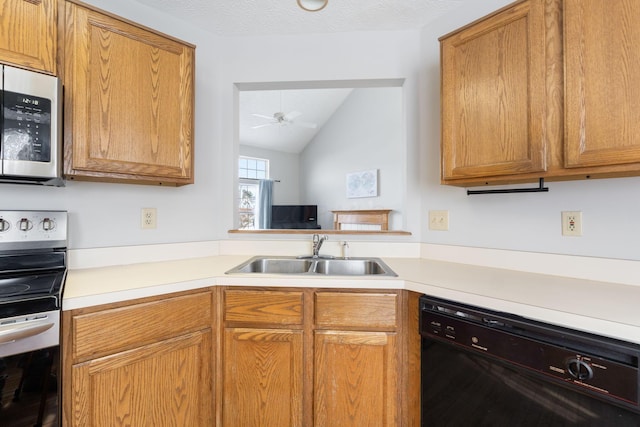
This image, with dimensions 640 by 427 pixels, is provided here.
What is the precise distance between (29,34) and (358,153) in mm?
4836

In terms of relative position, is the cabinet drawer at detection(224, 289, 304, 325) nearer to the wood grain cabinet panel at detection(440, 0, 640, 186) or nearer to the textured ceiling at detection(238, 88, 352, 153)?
the wood grain cabinet panel at detection(440, 0, 640, 186)

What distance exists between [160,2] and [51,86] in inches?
34.7

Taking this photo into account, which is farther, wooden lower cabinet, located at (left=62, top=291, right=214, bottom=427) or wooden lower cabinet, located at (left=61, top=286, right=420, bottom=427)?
wooden lower cabinet, located at (left=61, top=286, right=420, bottom=427)

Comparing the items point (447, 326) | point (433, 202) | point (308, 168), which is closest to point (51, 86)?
point (447, 326)

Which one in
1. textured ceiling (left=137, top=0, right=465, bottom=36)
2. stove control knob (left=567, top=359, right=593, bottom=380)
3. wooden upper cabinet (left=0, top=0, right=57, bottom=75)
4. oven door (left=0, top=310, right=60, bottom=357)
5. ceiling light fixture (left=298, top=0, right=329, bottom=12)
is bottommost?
stove control knob (left=567, top=359, right=593, bottom=380)

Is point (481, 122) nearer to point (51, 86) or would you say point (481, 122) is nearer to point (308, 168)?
point (51, 86)

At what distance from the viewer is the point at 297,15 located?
174 centimetres

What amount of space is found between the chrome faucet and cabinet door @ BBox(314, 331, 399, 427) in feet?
1.92

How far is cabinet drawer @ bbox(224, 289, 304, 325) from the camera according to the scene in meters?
1.24

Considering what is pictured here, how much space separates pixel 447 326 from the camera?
1058 mm

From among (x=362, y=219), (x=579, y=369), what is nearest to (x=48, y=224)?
(x=579, y=369)

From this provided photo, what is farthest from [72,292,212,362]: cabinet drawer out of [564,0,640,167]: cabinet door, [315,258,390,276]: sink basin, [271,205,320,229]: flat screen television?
[271,205,320,229]: flat screen television

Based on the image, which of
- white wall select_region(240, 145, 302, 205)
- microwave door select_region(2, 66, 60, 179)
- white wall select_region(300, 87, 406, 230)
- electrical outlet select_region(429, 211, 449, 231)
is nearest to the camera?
microwave door select_region(2, 66, 60, 179)

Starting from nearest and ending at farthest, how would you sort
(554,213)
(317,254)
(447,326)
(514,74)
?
(447,326)
(514,74)
(554,213)
(317,254)
